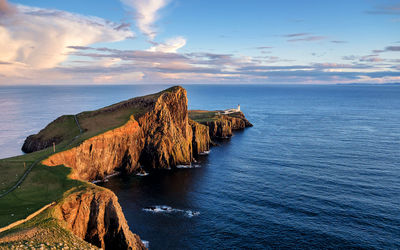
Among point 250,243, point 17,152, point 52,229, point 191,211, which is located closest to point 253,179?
point 191,211

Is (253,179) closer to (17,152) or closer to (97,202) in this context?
(97,202)

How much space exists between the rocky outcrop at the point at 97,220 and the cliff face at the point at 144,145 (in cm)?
3009

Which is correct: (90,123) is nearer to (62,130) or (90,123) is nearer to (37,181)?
(62,130)

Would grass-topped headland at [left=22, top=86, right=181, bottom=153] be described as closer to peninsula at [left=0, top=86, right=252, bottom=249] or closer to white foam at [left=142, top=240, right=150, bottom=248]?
peninsula at [left=0, top=86, right=252, bottom=249]

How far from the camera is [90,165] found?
255 feet

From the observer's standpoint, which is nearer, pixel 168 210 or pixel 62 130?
pixel 168 210

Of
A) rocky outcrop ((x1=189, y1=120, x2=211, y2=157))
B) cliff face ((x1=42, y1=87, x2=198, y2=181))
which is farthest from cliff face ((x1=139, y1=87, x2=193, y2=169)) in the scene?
rocky outcrop ((x1=189, y1=120, x2=211, y2=157))

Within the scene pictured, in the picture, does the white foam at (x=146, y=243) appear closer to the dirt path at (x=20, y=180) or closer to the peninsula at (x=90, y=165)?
the peninsula at (x=90, y=165)

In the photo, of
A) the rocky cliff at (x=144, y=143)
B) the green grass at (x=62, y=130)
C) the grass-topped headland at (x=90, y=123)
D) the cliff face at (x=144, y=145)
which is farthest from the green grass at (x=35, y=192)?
the green grass at (x=62, y=130)

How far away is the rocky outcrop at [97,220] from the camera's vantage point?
41.4 m

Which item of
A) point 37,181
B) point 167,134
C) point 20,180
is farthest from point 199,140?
point 20,180

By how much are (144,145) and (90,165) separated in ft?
67.9

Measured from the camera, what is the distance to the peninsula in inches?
1471

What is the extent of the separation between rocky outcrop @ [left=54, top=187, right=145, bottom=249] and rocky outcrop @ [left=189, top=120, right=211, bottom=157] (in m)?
67.3
